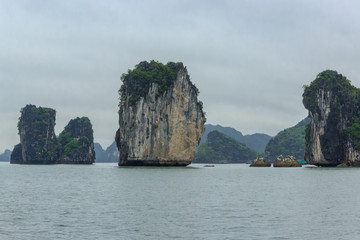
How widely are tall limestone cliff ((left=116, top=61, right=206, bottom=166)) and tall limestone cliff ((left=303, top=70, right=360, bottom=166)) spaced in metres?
34.6

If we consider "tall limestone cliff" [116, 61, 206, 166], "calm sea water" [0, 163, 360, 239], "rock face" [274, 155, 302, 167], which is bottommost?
"calm sea water" [0, 163, 360, 239]

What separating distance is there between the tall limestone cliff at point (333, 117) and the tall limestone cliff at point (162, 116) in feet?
113

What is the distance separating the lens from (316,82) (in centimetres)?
13250

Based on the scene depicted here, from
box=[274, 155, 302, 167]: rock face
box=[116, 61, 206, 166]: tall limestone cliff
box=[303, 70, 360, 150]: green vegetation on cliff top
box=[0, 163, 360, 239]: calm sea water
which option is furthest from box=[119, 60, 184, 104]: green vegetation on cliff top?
box=[0, 163, 360, 239]: calm sea water

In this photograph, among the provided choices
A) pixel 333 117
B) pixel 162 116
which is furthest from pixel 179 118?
pixel 333 117

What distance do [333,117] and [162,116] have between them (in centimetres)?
4759

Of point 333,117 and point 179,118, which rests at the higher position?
point 333,117

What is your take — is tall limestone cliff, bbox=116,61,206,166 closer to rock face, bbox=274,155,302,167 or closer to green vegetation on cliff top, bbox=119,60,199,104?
green vegetation on cliff top, bbox=119,60,199,104

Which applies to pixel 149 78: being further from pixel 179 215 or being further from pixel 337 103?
pixel 179 215

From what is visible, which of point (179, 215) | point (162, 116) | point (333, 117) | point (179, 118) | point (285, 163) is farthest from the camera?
point (285, 163)

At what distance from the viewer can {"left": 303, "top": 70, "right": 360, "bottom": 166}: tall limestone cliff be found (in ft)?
421

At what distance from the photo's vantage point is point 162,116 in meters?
118

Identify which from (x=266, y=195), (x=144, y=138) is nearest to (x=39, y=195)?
(x=266, y=195)

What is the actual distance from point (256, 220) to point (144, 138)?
89.5 m
